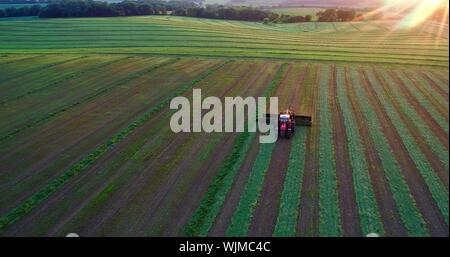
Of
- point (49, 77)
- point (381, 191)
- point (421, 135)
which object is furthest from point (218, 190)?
point (49, 77)

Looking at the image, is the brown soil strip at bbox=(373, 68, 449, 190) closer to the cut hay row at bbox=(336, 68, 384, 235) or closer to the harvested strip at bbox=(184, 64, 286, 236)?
the cut hay row at bbox=(336, 68, 384, 235)

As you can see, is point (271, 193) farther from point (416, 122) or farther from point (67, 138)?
point (416, 122)

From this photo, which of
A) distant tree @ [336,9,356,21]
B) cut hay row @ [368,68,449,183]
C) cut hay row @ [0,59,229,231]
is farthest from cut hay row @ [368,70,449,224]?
distant tree @ [336,9,356,21]

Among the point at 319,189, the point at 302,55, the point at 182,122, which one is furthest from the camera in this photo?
the point at 302,55

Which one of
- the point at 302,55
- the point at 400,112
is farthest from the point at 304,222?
the point at 302,55

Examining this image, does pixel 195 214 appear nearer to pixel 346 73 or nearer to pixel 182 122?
pixel 182 122

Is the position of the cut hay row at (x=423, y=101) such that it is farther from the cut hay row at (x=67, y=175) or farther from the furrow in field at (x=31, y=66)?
the furrow in field at (x=31, y=66)
